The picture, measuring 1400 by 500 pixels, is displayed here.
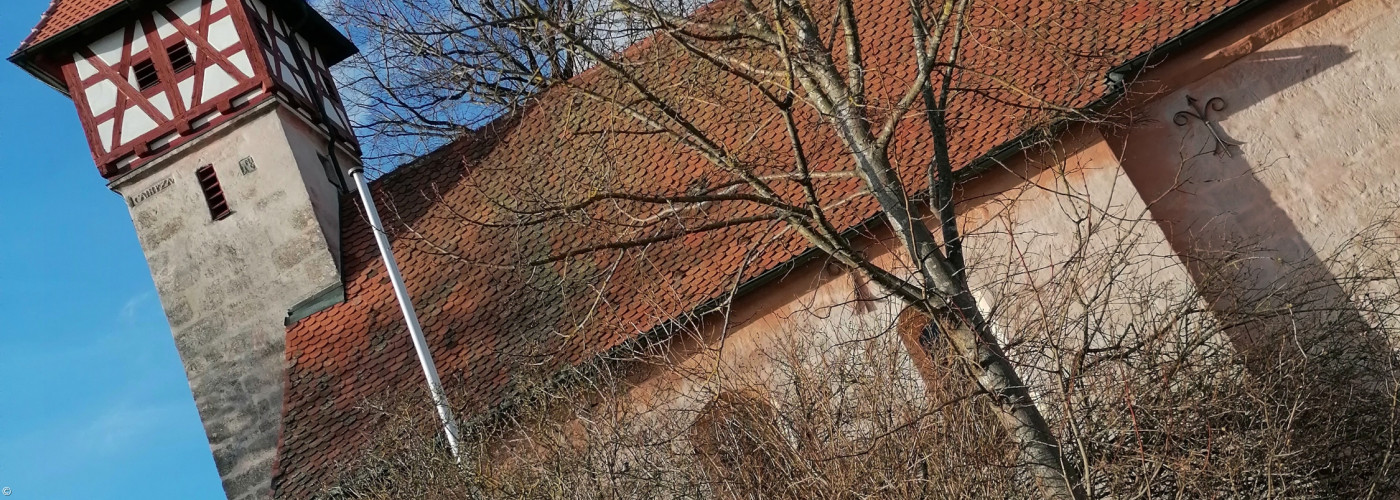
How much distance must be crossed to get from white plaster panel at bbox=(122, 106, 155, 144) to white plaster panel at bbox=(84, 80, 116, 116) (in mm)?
314

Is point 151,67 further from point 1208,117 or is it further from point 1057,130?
point 1208,117

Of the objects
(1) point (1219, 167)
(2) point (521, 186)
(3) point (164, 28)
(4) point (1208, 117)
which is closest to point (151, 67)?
(3) point (164, 28)

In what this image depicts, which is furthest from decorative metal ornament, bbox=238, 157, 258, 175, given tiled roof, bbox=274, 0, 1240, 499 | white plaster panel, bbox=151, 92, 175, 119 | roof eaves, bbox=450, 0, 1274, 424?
roof eaves, bbox=450, 0, 1274, 424

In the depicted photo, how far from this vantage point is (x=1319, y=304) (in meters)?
9.91

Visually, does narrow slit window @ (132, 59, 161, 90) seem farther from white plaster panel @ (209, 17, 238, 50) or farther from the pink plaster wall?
the pink plaster wall

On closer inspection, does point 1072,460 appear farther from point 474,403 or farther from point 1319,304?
point 474,403

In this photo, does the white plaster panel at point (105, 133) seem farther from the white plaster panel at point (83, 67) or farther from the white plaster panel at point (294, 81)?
the white plaster panel at point (294, 81)

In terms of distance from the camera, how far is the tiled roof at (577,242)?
11.7 meters

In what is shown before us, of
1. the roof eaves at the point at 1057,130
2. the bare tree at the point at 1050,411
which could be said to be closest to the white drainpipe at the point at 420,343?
the roof eaves at the point at 1057,130

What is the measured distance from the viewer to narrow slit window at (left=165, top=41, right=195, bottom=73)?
16.8m

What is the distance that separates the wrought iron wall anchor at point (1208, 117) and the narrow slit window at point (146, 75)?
13.0 meters

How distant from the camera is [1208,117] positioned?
11.4 metres

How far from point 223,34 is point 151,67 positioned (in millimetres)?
1106

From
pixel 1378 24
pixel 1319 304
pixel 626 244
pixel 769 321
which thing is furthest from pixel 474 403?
pixel 1378 24
